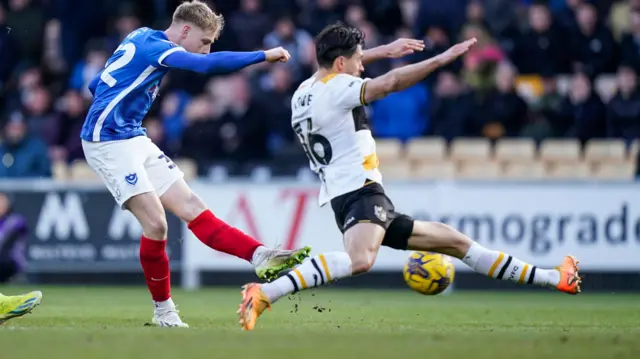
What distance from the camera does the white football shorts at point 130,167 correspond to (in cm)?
891

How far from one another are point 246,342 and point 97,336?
1.05 metres

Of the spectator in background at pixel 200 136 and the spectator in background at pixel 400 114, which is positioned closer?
the spectator in background at pixel 400 114

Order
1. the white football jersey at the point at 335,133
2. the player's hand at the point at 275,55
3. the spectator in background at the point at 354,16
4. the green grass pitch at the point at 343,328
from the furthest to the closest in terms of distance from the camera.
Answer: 1. the spectator in background at the point at 354,16
2. the white football jersey at the point at 335,133
3. the player's hand at the point at 275,55
4. the green grass pitch at the point at 343,328

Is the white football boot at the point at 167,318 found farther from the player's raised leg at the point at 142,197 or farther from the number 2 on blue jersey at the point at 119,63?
the number 2 on blue jersey at the point at 119,63

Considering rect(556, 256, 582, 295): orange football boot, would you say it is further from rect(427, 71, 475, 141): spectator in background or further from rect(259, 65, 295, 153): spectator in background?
rect(259, 65, 295, 153): spectator in background

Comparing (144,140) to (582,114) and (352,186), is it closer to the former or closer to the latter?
(352,186)

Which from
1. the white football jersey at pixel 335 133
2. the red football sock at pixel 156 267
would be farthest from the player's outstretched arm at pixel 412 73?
the red football sock at pixel 156 267

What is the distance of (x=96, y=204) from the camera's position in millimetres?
15805

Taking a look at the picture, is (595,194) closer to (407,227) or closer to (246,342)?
(407,227)

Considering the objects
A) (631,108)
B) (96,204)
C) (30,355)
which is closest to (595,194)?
(631,108)

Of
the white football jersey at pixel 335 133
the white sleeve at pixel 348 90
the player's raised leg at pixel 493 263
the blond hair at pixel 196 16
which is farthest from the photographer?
the blond hair at pixel 196 16

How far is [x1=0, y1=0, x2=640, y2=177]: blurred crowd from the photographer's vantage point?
16.2 metres

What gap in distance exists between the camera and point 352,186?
8.54 metres

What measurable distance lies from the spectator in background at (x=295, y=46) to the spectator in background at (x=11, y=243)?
14.5 ft
